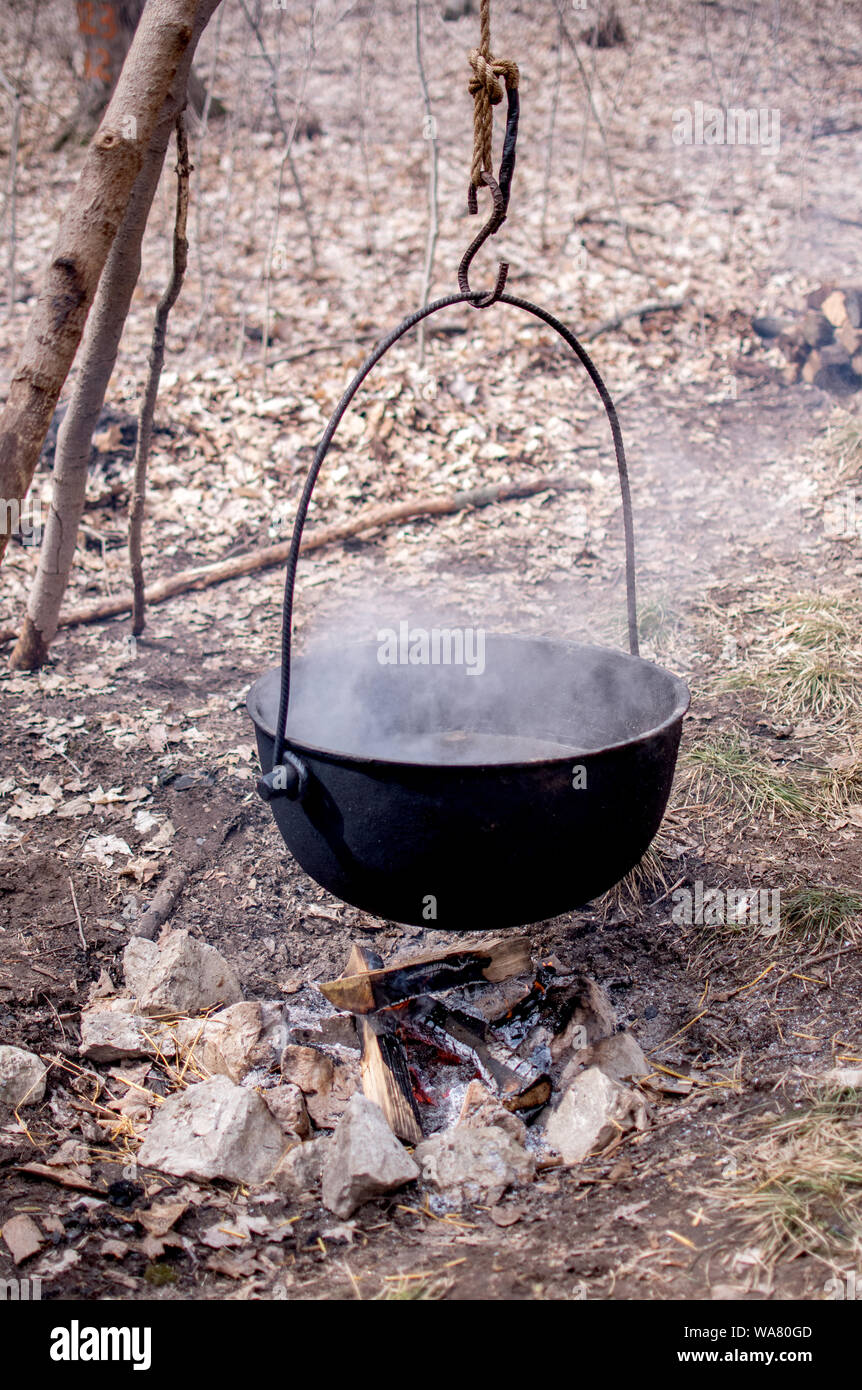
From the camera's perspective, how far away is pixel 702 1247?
1.77 m

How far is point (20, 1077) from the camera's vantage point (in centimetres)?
228

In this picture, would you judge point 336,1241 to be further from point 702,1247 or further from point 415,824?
point 415,824

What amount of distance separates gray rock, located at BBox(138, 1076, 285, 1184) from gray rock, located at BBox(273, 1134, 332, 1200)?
0.05m

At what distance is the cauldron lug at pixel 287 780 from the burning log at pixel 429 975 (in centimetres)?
68

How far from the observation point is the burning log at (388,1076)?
7.42 feet

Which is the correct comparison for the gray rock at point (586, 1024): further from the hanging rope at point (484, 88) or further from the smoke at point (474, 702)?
the hanging rope at point (484, 88)

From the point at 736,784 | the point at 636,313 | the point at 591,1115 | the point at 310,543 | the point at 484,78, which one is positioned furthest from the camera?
the point at 636,313

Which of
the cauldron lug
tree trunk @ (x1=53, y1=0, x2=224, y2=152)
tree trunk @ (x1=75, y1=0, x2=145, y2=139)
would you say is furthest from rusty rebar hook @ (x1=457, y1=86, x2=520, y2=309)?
tree trunk @ (x1=75, y1=0, x2=145, y2=139)

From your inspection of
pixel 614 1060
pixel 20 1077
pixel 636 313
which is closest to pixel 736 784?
pixel 614 1060

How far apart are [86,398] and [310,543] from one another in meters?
1.99

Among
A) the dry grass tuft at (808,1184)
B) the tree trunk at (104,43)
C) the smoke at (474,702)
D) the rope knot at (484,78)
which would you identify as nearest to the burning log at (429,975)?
the smoke at (474,702)

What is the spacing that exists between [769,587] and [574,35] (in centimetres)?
1149

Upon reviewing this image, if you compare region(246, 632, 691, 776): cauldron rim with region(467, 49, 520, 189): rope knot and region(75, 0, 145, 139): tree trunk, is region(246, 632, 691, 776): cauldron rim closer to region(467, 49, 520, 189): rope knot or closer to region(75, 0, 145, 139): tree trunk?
region(467, 49, 520, 189): rope knot

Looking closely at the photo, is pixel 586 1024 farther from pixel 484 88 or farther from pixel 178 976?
pixel 484 88
